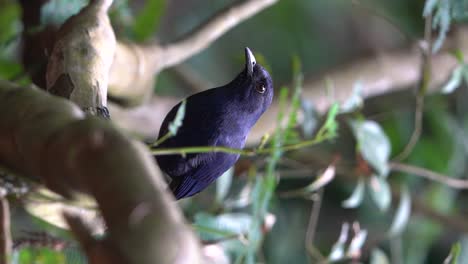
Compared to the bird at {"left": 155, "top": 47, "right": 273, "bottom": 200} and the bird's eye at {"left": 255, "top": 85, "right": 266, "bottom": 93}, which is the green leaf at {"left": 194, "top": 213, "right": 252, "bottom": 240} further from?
the bird's eye at {"left": 255, "top": 85, "right": 266, "bottom": 93}

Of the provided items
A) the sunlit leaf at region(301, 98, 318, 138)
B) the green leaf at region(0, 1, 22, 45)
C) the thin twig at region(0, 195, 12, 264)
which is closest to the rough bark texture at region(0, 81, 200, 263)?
the thin twig at region(0, 195, 12, 264)

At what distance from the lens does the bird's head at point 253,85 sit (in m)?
1.47

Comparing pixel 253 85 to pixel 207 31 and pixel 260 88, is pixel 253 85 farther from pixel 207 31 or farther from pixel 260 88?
pixel 207 31

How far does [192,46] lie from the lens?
74.0 inches

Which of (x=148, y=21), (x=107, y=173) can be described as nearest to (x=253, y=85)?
(x=148, y=21)

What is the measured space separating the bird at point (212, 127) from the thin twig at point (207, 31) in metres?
0.35

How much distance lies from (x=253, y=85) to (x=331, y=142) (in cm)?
41

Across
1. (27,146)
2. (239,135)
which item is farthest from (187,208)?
(27,146)

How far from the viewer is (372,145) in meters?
1.84

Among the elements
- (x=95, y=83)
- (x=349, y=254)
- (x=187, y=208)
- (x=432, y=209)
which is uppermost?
(x=95, y=83)

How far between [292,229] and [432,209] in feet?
2.71

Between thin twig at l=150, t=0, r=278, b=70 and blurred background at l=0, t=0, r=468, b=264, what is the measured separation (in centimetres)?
8

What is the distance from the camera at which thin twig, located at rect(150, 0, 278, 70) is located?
1.78 m

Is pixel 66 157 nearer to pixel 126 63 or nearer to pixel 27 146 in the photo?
pixel 27 146
